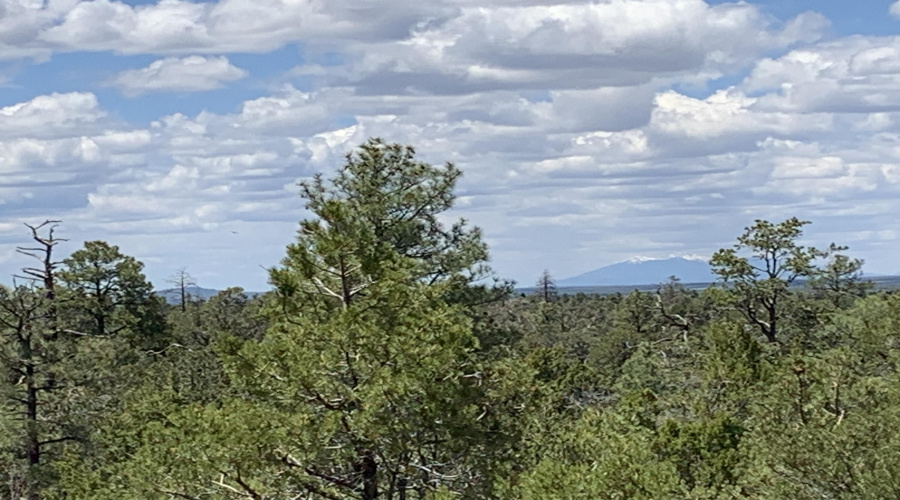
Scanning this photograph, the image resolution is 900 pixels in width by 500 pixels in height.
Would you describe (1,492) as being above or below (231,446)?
below

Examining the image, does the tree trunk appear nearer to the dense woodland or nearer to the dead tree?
the dense woodland

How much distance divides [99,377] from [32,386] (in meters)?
1.35

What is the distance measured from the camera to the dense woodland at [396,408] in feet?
54.2

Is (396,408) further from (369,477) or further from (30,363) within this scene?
(30,363)

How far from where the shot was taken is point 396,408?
16641 mm

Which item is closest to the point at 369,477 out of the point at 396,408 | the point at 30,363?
the point at 396,408

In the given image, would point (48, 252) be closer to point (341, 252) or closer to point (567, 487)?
point (341, 252)

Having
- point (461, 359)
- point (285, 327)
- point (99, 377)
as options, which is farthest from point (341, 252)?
point (99, 377)

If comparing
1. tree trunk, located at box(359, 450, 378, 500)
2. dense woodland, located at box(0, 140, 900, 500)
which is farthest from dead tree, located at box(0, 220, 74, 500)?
tree trunk, located at box(359, 450, 378, 500)

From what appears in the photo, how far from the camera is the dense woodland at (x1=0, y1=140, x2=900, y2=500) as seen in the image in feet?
54.2

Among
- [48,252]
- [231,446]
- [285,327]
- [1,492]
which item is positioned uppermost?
[48,252]

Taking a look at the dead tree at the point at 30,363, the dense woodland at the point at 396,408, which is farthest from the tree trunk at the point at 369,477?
the dead tree at the point at 30,363

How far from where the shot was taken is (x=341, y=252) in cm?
1744

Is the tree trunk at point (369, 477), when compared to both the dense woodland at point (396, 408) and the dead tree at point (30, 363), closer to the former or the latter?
the dense woodland at point (396, 408)
